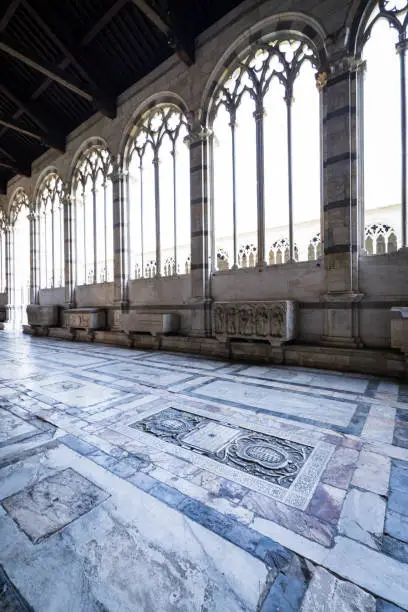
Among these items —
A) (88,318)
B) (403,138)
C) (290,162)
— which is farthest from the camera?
(88,318)

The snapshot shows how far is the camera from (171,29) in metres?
6.21

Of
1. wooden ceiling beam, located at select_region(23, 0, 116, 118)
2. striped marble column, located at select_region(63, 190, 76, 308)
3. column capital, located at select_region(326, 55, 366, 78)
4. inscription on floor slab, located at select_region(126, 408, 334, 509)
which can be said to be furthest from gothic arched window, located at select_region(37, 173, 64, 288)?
inscription on floor slab, located at select_region(126, 408, 334, 509)

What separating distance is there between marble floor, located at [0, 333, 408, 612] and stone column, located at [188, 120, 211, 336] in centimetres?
330

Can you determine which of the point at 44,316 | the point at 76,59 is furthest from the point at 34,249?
the point at 76,59

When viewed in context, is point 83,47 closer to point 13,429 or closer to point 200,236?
point 200,236

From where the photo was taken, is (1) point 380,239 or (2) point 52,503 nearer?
(2) point 52,503

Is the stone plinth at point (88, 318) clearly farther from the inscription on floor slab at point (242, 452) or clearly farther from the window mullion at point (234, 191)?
the inscription on floor slab at point (242, 452)

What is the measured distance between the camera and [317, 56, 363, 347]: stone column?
→ 4.89 meters

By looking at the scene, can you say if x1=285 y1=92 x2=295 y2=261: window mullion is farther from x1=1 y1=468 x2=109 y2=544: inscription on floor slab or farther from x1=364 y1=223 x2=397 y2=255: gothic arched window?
x1=1 y1=468 x2=109 y2=544: inscription on floor slab

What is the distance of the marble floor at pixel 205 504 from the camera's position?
3.85ft

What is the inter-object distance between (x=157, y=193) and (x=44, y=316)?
6418mm

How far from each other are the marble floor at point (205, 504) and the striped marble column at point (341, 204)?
67.5 inches

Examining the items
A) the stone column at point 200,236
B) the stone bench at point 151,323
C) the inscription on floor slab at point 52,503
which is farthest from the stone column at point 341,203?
the inscription on floor slab at point 52,503

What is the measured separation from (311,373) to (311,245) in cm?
248
